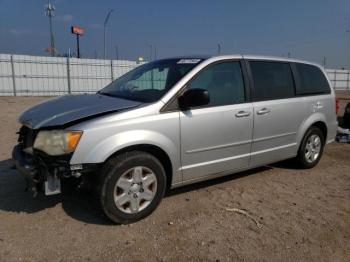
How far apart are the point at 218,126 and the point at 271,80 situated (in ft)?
4.24

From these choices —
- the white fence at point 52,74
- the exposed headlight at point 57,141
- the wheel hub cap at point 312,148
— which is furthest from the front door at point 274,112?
the white fence at point 52,74

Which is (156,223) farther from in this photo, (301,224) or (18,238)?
(301,224)

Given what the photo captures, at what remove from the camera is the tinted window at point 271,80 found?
427 centimetres

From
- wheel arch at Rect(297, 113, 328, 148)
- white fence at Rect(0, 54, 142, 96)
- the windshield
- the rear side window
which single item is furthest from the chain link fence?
the windshield

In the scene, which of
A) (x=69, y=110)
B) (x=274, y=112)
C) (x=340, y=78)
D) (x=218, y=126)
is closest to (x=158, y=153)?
(x=218, y=126)

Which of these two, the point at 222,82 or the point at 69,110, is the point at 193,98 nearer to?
the point at 222,82

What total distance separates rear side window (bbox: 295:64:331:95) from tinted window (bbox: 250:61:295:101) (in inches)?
9.9

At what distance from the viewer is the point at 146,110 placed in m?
3.23

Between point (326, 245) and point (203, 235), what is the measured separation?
3.72 ft

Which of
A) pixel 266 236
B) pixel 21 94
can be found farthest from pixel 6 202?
pixel 21 94

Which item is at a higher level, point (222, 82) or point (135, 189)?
point (222, 82)

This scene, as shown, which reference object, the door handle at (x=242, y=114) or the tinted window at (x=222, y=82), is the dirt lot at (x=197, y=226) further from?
the tinted window at (x=222, y=82)

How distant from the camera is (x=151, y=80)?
4117mm

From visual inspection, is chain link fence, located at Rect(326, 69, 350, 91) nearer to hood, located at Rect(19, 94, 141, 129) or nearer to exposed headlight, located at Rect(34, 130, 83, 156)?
hood, located at Rect(19, 94, 141, 129)
